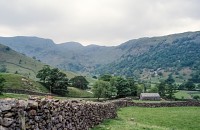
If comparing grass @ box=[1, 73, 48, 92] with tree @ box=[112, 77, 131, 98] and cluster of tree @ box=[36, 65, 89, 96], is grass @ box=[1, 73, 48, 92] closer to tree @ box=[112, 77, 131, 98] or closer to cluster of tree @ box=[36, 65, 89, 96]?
cluster of tree @ box=[36, 65, 89, 96]

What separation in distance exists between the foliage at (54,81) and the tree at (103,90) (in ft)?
45.0

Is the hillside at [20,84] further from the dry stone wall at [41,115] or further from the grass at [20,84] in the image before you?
the dry stone wall at [41,115]

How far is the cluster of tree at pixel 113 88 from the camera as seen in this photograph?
Answer: 142 m

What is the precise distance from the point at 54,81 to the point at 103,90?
83.8 feet

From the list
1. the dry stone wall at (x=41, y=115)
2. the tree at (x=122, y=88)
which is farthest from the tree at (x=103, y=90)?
the dry stone wall at (x=41, y=115)

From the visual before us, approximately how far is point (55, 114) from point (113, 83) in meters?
142

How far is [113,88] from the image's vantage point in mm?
151250

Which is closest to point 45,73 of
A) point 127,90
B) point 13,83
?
point 13,83

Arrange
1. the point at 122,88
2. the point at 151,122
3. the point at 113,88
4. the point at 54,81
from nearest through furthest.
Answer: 1. the point at 151,122
2. the point at 113,88
3. the point at 54,81
4. the point at 122,88

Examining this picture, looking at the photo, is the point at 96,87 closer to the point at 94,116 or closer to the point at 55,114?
the point at 94,116

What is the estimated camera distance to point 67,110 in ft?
62.2

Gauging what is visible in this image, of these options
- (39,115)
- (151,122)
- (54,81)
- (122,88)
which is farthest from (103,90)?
(39,115)

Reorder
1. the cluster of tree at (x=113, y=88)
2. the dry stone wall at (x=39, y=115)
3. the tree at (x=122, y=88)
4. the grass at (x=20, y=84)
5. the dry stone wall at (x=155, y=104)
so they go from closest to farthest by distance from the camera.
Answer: the dry stone wall at (x=39, y=115) → the dry stone wall at (x=155, y=104) → the grass at (x=20, y=84) → the cluster of tree at (x=113, y=88) → the tree at (x=122, y=88)

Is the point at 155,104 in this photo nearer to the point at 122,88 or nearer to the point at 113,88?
the point at 113,88
